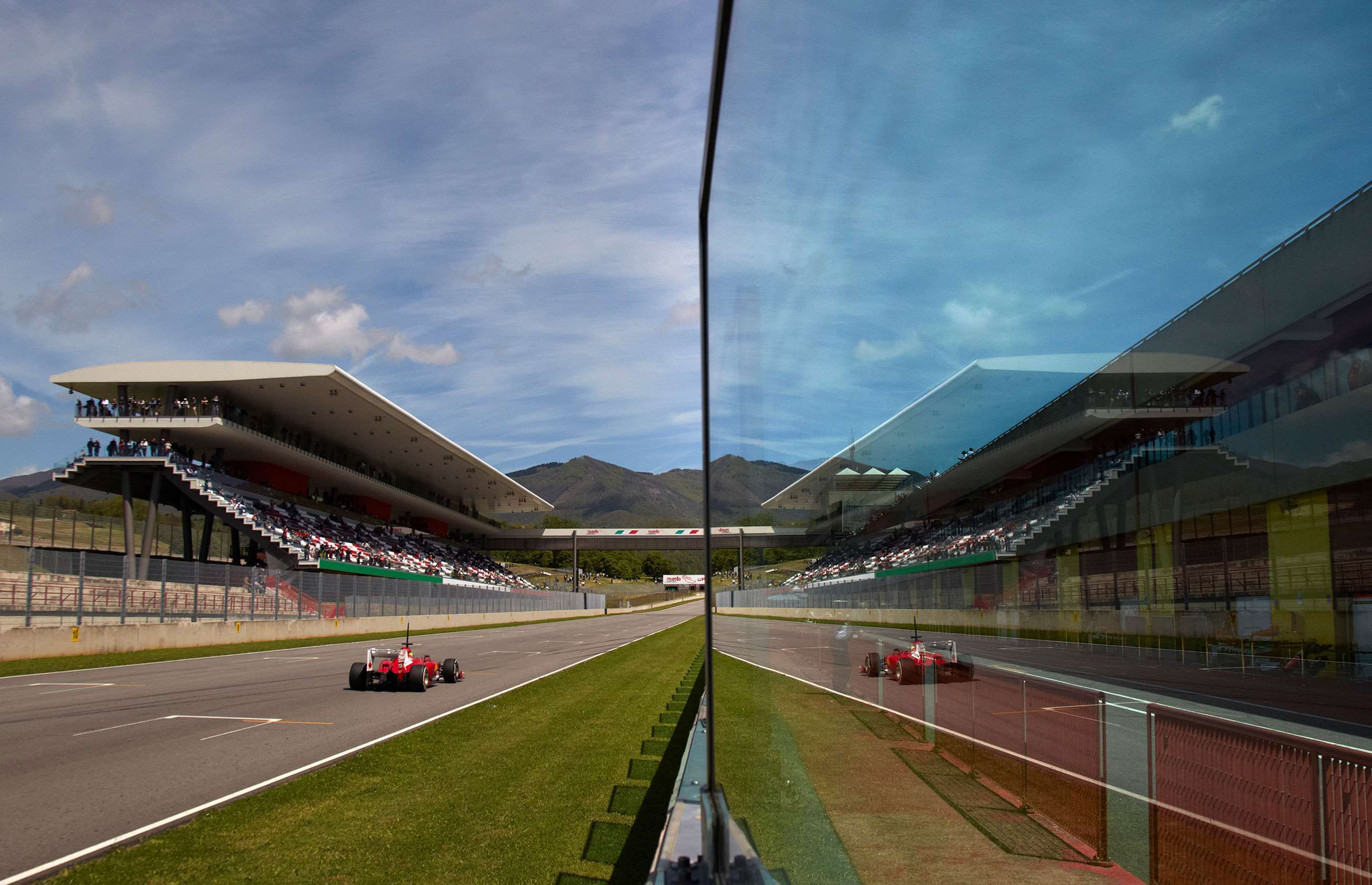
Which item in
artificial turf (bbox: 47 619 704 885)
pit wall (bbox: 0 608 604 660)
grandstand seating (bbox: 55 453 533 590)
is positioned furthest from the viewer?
grandstand seating (bbox: 55 453 533 590)

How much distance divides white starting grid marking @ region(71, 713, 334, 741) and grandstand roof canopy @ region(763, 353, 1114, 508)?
39.5 feet

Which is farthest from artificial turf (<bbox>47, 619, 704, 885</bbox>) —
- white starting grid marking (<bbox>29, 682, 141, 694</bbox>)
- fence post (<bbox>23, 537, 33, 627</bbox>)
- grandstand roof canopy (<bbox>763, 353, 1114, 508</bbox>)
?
fence post (<bbox>23, 537, 33, 627</bbox>)

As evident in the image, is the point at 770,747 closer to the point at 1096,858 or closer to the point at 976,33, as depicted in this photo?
the point at 1096,858

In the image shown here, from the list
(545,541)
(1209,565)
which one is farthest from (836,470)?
(545,541)

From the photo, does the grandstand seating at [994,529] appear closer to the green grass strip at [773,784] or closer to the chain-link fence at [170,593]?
the green grass strip at [773,784]

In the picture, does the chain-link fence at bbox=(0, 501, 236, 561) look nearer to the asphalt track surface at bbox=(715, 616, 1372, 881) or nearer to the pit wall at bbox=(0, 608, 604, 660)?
the pit wall at bbox=(0, 608, 604, 660)

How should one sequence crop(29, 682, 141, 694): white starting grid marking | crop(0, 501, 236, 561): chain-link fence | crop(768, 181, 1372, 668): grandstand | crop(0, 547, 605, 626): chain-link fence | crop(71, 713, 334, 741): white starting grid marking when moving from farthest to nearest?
crop(0, 501, 236, 561): chain-link fence < crop(0, 547, 605, 626): chain-link fence < crop(29, 682, 141, 694): white starting grid marking < crop(71, 713, 334, 741): white starting grid marking < crop(768, 181, 1372, 668): grandstand

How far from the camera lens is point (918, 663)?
2369mm

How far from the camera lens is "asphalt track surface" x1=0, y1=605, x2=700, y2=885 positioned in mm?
7238

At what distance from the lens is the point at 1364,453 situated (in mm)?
645

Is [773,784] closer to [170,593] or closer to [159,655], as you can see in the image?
[159,655]

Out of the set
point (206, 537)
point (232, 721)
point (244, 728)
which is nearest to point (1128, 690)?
point (244, 728)

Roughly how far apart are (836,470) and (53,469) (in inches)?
2081

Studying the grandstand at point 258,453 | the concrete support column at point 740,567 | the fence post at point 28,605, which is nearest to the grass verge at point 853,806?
the concrete support column at point 740,567
